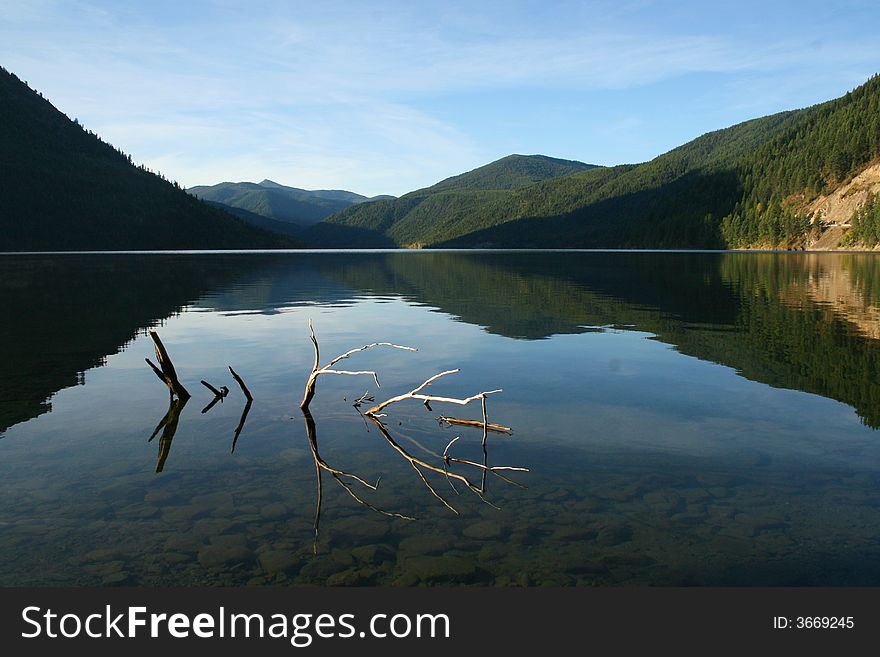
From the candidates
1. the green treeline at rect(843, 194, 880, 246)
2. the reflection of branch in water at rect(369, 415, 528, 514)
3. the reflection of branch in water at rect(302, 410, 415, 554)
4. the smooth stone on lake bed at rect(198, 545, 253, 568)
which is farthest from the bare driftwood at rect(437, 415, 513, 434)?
the green treeline at rect(843, 194, 880, 246)

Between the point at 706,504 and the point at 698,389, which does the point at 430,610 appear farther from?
the point at 698,389

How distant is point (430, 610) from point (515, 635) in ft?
4.17

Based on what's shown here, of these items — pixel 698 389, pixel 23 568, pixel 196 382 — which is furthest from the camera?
pixel 196 382

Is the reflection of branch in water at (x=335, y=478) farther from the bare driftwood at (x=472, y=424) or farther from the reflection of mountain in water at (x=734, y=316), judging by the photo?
the reflection of mountain in water at (x=734, y=316)

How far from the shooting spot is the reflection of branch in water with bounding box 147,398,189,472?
606 inches

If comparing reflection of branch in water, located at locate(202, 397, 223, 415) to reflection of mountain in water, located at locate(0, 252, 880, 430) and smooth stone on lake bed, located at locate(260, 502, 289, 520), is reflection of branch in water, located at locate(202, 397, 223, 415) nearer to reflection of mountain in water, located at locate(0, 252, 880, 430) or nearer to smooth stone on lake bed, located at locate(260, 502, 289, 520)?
reflection of mountain in water, located at locate(0, 252, 880, 430)

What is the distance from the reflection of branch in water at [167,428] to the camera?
15.4m

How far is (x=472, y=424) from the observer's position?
17984mm

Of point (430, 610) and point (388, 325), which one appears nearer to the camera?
point (430, 610)

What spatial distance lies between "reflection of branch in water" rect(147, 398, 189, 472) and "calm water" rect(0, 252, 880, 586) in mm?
95

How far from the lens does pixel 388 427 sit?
18.1 meters

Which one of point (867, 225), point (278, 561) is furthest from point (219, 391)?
point (867, 225)

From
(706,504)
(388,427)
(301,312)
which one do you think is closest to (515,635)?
(706,504)

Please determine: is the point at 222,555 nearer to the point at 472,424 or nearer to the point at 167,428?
the point at 167,428
